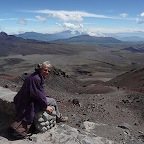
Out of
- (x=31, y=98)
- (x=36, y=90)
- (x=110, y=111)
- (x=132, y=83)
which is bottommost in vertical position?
(x=132, y=83)

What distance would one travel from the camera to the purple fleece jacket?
8.94 m

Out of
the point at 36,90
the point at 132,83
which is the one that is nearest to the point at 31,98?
the point at 36,90

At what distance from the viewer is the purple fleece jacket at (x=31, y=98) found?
8938mm

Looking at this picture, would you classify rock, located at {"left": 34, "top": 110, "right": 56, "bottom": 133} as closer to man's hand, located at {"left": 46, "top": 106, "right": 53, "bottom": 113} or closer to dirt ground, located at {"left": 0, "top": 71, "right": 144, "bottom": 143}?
man's hand, located at {"left": 46, "top": 106, "right": 53, "bottom": 113}

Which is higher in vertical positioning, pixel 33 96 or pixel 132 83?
pixel 33 96

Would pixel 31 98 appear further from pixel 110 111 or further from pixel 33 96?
pixel 110 111

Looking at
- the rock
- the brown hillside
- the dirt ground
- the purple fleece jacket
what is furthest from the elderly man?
the brown hillside

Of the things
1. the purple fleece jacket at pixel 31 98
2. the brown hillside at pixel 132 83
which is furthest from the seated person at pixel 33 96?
the brown hillside at pixel 132 83

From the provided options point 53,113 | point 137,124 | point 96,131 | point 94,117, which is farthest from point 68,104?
point 53,113

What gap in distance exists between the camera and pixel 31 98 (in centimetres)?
906

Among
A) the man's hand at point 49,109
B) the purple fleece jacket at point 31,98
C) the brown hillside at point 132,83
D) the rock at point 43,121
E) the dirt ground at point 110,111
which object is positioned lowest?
the brown hillside at point 132,83

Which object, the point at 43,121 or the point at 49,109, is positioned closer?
the point at 49,109

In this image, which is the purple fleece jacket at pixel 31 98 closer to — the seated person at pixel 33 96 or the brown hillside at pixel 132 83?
the seated person at pixel 33 96

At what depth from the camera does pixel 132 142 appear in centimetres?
1073
